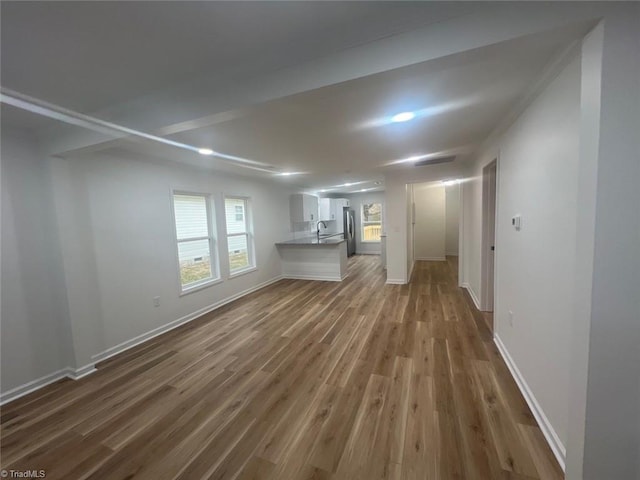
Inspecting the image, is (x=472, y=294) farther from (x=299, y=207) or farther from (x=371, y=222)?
(x=371, y=222)

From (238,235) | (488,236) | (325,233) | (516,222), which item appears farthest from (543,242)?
(325,233)

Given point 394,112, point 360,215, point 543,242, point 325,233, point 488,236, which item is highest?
point 394,112

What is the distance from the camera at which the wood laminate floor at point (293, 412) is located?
1.48 meters

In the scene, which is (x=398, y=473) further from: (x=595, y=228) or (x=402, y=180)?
(x=402, y=180)

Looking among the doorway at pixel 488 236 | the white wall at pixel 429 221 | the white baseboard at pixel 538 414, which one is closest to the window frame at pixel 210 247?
the white baseboard at pixel 538 414

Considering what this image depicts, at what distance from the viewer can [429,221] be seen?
7797mm

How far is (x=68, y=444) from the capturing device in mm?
1698

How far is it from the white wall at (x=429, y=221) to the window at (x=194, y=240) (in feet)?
19.3

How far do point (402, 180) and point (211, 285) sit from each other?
4044 millimetres

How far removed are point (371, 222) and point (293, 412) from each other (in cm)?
779

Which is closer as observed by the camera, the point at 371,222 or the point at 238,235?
the point at 238,235

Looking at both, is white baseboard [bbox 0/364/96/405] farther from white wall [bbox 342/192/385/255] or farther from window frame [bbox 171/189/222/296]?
white wall [bbox 342/192/385/255]

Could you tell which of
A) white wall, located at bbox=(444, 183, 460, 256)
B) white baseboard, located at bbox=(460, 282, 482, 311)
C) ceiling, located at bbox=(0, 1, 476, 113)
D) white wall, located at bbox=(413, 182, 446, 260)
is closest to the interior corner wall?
ceiling, located at bbox=(0, 1, 476, 113)

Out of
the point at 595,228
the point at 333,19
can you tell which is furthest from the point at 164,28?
the point at 595,228
